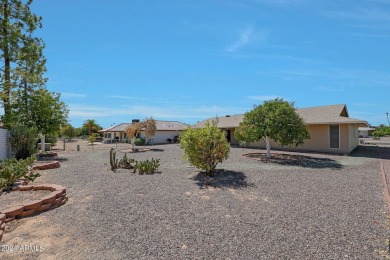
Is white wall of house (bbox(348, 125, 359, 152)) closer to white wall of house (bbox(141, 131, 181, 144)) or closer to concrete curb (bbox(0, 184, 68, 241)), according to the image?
concrete curb (bbox(0, 184, 68, 241))

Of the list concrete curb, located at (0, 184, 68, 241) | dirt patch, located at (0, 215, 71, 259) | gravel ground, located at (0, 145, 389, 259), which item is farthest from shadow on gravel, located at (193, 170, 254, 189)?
dirt patch, located at (0, 215, 71, 259)

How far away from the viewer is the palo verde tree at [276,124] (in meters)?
16.6

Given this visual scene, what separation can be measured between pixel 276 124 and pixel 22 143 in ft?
51.9

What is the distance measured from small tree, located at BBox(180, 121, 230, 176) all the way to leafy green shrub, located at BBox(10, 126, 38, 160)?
10.1 m

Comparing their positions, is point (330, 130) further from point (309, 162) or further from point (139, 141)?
point (139, 141)

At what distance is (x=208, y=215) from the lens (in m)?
6.24

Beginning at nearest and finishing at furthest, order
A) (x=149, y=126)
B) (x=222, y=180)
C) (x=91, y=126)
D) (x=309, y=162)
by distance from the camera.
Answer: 1. (x=222, y=180)
2. (x=309, y=162)
3. (x=149, y=126)
4. (x=91, y=126)

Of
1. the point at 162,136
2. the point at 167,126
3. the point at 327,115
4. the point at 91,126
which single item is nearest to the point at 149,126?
the point at 162,136

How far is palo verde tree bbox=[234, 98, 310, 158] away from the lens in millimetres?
16609

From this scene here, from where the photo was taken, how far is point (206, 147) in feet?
35.2

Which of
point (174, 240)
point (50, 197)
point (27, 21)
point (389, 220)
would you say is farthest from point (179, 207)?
point (27, 21)

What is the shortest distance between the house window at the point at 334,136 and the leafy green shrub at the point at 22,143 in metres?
23.1

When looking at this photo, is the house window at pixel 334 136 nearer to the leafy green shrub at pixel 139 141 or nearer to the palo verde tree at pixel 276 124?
the palo verde tree at pixel 276 124

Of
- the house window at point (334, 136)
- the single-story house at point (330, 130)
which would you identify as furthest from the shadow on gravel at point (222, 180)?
the house window at point (334, 136)
